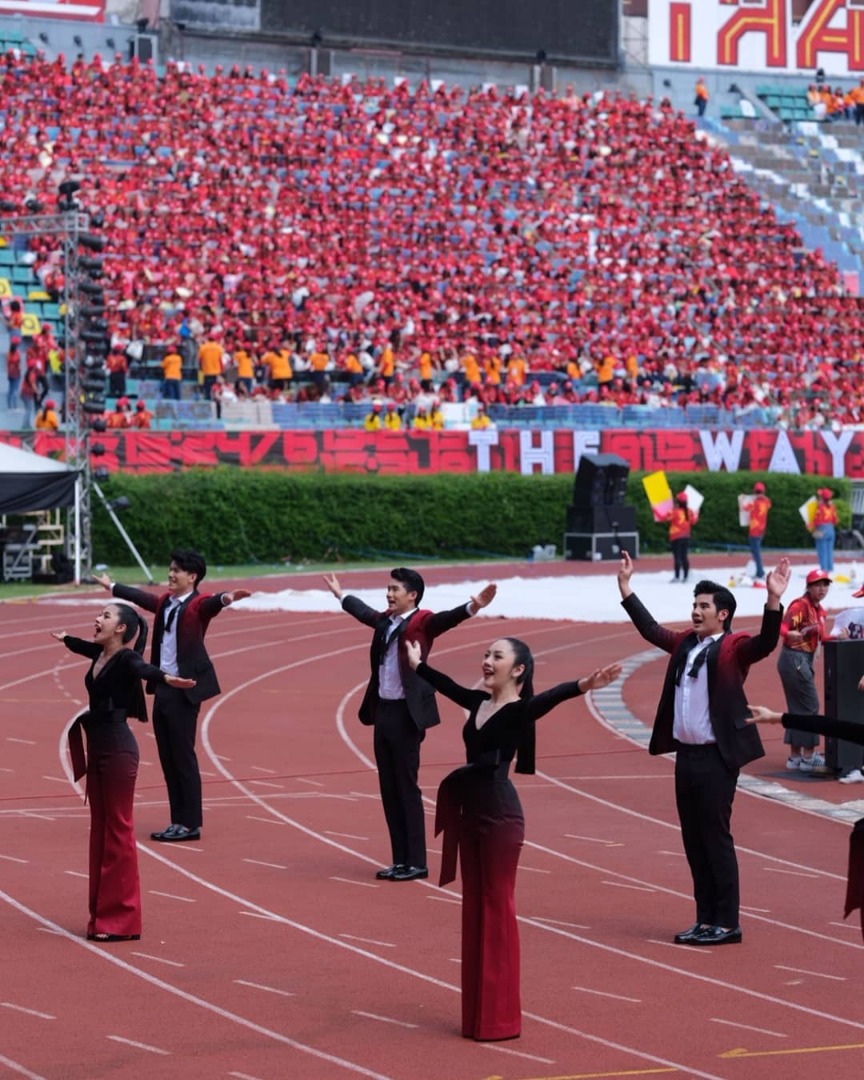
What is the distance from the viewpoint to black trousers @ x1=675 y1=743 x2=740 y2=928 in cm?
998

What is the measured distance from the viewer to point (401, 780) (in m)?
11.7

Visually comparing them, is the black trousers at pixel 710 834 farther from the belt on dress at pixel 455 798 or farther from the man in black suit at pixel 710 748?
the belt on dress at pixel 455 798

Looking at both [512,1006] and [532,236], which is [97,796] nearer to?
[512,1006]

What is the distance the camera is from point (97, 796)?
33.3ft

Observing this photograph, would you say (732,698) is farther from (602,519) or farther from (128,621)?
(602,519)

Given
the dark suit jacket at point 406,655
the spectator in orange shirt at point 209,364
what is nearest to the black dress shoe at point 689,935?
the dark suit jacket at point 406,655

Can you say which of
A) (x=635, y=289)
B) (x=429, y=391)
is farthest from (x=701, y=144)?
(x=429, y=391)

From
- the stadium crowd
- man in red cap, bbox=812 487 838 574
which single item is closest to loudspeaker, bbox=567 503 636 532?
man in red cap, bbox=812 487 838 574

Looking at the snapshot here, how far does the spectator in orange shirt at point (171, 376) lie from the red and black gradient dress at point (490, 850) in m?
31.8

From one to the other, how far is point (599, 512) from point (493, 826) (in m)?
30.0

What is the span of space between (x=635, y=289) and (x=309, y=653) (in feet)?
92.1

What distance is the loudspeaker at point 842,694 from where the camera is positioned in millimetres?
15352

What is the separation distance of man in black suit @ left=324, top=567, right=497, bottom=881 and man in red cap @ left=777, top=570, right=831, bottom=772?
4.77m

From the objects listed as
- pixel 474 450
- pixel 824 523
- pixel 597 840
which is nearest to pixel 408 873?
pixel 597 840
